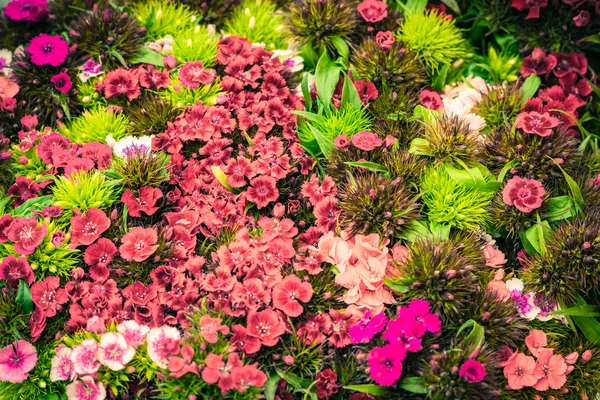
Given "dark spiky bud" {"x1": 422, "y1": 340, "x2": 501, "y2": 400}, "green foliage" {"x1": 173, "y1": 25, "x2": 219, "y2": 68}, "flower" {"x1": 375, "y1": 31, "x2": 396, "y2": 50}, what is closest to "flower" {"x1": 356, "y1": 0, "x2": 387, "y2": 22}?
"flower" {"x1": 375, "y1": 31, "x2": 396, "y2": 50}

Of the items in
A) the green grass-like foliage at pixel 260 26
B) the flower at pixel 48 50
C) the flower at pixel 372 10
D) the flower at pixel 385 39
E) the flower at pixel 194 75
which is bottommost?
the flower at pixel 48 50

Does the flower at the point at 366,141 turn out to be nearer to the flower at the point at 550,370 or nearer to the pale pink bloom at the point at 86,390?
the flower at the point at 550,370

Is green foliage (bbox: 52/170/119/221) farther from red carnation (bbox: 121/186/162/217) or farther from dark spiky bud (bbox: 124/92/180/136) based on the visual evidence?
dark spiky bud (bbox: 124/92/180/136)

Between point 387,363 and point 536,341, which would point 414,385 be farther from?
point 536,341

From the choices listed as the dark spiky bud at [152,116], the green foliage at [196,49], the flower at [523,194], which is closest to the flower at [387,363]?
the flower at [523,194]

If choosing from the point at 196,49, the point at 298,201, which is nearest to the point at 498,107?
the point at 298,201

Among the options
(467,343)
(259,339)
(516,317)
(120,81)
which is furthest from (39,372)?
(516,317)
